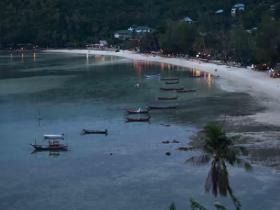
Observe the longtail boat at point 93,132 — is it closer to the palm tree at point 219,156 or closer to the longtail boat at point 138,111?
the longtail boat at point 138,111

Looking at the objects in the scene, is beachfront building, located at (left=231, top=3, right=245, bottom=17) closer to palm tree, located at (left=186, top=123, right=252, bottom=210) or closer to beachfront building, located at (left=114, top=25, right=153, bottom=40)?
beachfront building, located at (left=114, top=25, right=153, bottom=40)

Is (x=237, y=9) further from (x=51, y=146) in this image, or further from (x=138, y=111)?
(x=51, y=146)

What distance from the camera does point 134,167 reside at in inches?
1344

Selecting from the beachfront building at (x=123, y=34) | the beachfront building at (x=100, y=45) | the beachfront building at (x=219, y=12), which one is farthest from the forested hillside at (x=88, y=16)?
the beachfront building at (x=100, y=45)

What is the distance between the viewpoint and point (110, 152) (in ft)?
125

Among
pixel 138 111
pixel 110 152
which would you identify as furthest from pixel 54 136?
pixel 138 111

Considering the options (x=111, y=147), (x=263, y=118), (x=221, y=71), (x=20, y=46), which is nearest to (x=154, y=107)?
(x=263, y=118)

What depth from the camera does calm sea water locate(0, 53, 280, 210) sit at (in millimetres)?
29234

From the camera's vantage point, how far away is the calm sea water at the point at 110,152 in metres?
29.2

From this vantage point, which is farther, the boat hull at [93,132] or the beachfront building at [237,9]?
the beachfront building at [237,9]

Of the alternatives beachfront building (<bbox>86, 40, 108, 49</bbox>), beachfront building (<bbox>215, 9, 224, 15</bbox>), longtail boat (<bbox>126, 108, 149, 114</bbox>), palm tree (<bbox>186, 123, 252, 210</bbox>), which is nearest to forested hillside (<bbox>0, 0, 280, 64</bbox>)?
beachfront building (<bbox>215, 9, 224, 15</bbox>)

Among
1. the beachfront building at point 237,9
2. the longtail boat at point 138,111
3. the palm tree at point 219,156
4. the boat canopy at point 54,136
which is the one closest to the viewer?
the palm tree at point 219,156

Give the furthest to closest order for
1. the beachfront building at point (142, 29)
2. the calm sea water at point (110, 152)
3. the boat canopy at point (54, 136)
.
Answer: the beachfront building at point (142, 29) → the boat canopy at point (54, 136) → the calm sea water at point (110, 152)

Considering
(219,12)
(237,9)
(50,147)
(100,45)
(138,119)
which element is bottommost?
(50,147)
